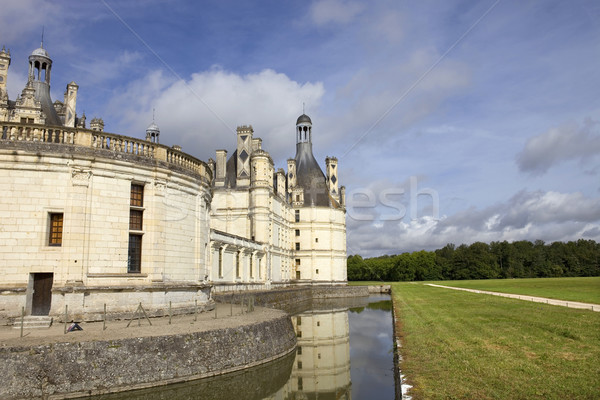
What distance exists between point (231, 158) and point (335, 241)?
20.5 meters

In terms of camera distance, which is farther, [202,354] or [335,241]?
[335,241]

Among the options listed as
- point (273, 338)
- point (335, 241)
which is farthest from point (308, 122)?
point (273, 338)

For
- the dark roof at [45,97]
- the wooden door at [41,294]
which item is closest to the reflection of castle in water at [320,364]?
the wooden door at [41,294]

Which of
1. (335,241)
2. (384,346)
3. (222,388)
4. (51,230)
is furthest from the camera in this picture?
(335,241)

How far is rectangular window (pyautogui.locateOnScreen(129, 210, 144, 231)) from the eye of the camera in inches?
639

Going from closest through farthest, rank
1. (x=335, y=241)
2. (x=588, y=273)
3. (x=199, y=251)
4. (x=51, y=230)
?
(x=51, y=230)
(x=199, y=251)
(x=335, y=241)
(x=588, y=273)

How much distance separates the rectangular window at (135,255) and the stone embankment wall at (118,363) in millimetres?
5228

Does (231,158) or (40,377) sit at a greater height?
(231,158)

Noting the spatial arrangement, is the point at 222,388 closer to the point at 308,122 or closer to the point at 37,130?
the point at 37,130

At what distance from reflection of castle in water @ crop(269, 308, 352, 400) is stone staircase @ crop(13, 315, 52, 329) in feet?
23.9

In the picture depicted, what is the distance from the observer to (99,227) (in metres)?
15.1

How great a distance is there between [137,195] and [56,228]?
298 centimetres

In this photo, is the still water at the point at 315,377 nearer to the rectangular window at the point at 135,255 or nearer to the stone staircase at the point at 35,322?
the stone staircase at the point at 35,322

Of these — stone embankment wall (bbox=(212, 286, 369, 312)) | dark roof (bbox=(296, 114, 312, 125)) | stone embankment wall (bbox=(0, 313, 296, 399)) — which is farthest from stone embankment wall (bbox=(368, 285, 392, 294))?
stone embankment wall (bbox=(0, 313, 296, 399))
